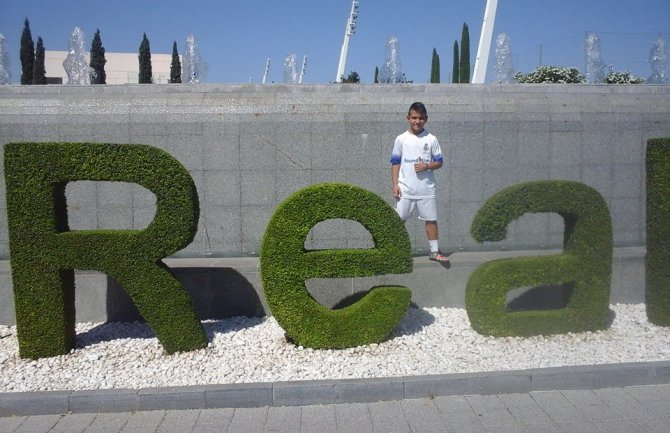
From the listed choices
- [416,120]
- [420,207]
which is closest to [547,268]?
[420,207]

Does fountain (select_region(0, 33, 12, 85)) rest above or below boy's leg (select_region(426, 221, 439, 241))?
above

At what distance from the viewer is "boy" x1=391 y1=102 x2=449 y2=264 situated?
7.02m

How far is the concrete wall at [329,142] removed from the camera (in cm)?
877

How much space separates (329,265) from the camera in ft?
19.6

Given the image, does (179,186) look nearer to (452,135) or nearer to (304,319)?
(304,319)

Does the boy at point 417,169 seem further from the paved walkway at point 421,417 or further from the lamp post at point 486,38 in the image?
the lamp post at point 486,38

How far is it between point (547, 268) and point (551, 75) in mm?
13237

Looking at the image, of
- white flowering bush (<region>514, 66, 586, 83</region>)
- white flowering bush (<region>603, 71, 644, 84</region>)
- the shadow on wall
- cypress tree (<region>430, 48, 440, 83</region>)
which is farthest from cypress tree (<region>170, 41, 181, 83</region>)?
the shadow on wall

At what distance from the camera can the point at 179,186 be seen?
226 inches

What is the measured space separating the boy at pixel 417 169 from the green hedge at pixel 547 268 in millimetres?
1019

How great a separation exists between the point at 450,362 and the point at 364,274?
47.9 inches

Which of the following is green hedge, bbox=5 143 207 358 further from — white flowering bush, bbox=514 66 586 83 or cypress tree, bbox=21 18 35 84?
cypress tree, bbox=21 18 35 84

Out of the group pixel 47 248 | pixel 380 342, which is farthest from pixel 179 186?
pixel 380 342

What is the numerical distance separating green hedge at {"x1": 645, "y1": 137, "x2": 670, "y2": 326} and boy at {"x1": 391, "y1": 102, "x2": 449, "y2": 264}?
2.27m
